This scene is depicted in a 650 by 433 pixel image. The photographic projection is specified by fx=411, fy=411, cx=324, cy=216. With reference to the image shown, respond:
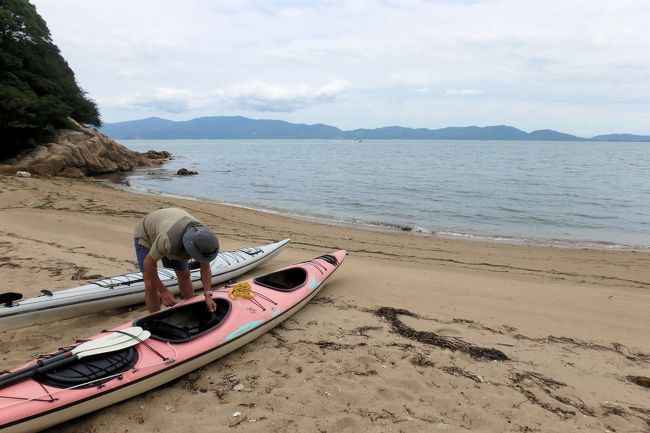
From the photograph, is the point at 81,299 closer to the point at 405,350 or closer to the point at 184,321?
the point at 184,321

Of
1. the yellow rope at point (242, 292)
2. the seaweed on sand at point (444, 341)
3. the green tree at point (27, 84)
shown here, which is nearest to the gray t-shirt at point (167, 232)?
the yellow rope at point (242, 292)

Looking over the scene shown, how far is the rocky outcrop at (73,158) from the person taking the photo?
20316 millimetres

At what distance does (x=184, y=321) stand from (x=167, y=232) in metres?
1.13

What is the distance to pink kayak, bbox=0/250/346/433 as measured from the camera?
9.66 ft

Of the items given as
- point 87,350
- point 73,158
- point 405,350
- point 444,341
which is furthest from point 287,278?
point 73,158

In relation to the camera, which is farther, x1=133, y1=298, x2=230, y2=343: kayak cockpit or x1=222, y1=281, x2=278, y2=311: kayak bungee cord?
x1=222, y1=281, x2=278, y2=311: kayak bungee cord

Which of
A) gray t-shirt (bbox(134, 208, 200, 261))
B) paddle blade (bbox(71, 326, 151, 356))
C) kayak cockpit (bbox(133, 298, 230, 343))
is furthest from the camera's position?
kayak cockpit (bbox(133, 298, 230, 343))

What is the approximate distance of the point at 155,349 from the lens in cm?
368

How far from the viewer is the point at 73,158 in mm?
22750

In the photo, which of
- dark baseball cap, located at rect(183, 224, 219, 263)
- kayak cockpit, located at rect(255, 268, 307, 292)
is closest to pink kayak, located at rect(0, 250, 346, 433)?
kayak cockpit, located at rect(255, 268, 307, 292)

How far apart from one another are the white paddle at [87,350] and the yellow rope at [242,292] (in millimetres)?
1123

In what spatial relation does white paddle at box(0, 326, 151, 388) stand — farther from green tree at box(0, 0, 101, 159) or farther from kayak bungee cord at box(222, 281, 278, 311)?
green tree at box(0, 0, 101, 159)

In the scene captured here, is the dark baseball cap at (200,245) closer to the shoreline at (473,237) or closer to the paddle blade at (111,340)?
the paddle blade at (111,340)

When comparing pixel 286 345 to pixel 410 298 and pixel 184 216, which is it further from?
pixel 410 298
